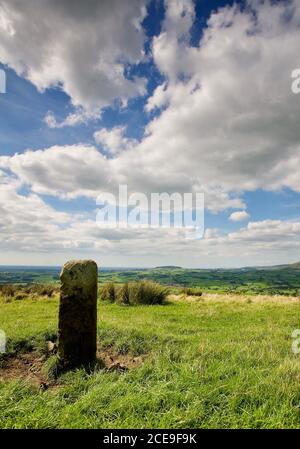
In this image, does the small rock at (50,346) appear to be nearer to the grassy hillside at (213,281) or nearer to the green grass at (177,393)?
the green grass at (177,393)

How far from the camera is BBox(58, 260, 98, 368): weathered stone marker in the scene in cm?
587

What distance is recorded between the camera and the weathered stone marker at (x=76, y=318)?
5871 mm

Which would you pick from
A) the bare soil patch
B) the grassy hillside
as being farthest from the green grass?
the grassy hillside

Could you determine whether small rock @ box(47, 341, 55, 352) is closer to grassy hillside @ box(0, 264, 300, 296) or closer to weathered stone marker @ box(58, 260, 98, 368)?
weathered stone marker @ box(58, 260, 98, 368)

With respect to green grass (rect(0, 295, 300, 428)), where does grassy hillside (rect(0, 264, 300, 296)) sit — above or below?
below

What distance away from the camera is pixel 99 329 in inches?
323

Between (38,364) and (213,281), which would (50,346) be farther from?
(213,281)

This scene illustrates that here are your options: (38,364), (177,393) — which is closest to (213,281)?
(38,364)

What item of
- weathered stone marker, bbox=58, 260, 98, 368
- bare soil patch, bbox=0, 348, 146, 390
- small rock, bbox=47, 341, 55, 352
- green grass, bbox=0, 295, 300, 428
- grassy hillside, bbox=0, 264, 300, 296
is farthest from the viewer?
grassy hillside, bbox=0, 264, 300, 296

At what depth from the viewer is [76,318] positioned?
5.95m

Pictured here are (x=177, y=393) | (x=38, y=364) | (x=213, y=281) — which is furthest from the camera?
(x=213, y=281)

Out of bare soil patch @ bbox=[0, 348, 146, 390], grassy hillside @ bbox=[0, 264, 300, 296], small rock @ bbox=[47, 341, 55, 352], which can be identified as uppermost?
small rock @ bbox=[47, 341, 55, 352]
